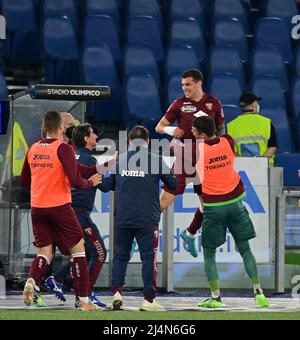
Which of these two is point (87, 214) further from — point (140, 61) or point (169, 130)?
point (140, 61)

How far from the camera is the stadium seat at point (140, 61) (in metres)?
19.0

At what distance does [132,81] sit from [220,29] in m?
2.39

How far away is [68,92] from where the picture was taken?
14.8 metres

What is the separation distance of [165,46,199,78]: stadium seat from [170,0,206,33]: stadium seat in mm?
1272

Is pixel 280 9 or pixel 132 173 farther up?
pixel 280 9

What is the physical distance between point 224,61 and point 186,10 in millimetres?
1403

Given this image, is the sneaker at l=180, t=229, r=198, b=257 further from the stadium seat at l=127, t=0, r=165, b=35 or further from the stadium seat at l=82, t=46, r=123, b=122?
the stadium seat at l=127, t=0, r=165, b=35

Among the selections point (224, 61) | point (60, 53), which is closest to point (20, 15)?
point (60, 53)

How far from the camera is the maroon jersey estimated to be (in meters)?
14.2

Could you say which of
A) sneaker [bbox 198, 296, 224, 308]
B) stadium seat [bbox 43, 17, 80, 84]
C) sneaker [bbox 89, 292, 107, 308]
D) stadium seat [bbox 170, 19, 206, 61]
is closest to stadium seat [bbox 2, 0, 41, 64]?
stadium seat [bbox 43, 17, 80, 84]

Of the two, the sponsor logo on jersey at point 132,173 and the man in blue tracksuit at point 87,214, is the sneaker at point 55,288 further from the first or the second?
the sponsor logo on jersey at point 132,173

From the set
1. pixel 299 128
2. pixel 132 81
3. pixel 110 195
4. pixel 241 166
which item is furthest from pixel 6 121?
pixel 299 128
